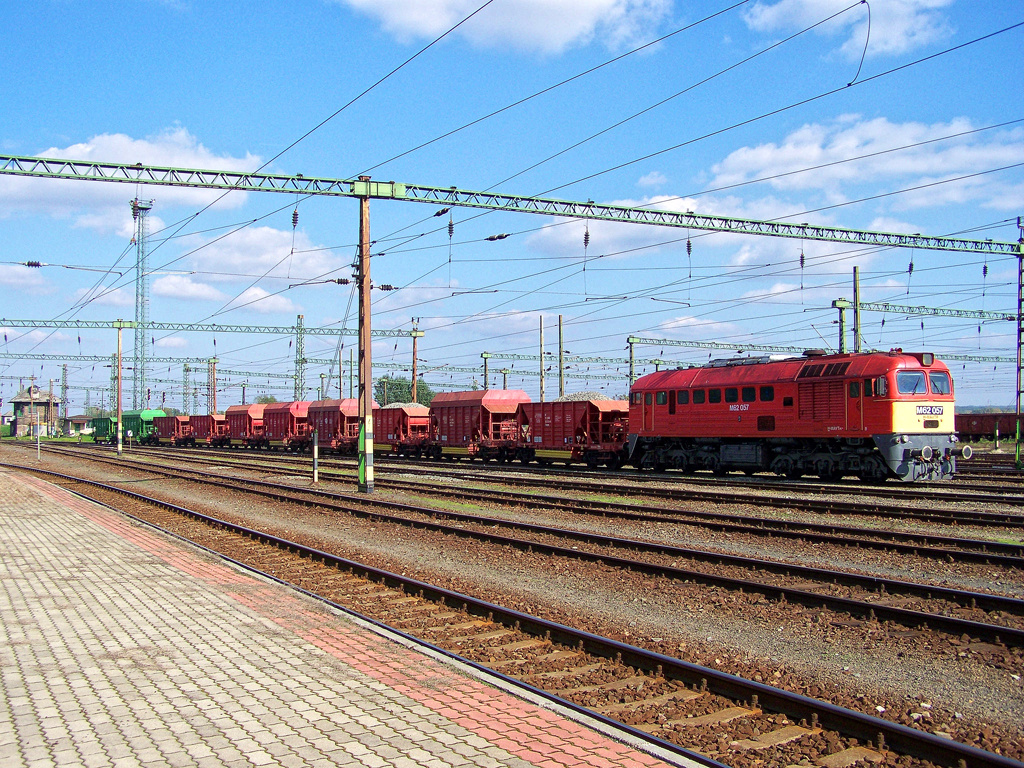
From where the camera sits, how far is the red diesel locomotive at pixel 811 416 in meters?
21.9

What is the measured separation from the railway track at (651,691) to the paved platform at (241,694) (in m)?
0.49

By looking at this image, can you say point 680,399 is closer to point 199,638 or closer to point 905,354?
point 905,354

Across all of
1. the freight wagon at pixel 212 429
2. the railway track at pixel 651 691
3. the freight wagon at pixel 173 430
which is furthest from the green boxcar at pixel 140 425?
the railway track at pixel 651 691

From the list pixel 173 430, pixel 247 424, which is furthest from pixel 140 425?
pixel 247 424

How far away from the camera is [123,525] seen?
1691 centimetres

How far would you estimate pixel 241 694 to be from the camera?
6035 mm

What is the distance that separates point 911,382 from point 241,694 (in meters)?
20.9

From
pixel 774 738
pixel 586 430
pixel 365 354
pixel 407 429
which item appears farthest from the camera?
pixel 407 429

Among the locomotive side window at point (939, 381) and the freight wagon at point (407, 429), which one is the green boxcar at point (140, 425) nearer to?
the freight wagon at point (407, 429)

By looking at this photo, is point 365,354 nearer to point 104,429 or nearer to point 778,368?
point 778,368

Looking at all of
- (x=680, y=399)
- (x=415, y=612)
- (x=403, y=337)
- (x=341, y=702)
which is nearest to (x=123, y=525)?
(x=415, y=612)

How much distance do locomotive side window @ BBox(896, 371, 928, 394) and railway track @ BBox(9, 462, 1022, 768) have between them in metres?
16.6

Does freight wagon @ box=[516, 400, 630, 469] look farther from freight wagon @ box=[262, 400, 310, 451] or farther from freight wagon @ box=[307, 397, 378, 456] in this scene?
freight wagon @ box=[262, 400, 310, 451]

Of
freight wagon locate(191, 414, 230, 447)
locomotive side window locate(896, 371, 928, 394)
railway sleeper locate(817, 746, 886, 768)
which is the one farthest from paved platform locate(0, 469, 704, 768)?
freight wagon locate(191, 414, 230, 447)
